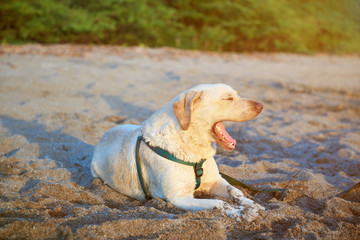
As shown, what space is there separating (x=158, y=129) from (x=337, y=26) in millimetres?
24894

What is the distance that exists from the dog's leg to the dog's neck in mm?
350

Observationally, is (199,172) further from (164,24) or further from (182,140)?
(164,24)

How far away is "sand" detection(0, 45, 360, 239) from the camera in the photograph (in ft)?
7.77

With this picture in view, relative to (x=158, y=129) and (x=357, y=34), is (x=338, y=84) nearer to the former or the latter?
(x=158, y=129)

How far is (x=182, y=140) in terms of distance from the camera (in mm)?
2879

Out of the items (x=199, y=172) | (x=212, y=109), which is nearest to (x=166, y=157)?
(x=199, y=172)

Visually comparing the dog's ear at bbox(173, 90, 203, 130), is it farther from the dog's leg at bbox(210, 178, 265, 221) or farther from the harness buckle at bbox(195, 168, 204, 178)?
the dog's leg at bbox(210, 178, 265, 221)

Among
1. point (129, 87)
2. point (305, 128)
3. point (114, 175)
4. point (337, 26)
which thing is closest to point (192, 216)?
point (114, 175)

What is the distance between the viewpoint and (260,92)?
26.2 ft

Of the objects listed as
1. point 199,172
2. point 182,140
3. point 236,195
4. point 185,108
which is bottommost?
point 236,195

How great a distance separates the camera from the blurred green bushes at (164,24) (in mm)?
12984

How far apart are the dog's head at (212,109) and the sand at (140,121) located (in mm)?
703

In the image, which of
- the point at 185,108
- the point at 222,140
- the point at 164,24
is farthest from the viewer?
the point at 164,24

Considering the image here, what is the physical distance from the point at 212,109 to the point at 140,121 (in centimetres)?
282
